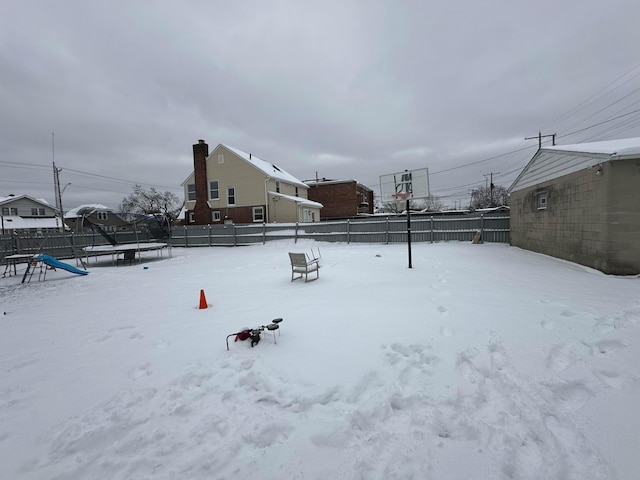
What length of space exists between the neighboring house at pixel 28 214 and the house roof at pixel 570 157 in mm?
54702

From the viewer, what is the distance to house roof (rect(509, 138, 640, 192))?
722 cm

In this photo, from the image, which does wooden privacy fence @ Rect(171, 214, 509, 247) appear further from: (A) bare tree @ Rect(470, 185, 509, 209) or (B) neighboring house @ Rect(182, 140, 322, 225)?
(A) bare tree @ Rect(470, 185, 509, 209)

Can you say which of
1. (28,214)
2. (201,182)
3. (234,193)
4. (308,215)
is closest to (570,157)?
(308,215)

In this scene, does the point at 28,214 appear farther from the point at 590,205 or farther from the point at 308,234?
the point at 590,205

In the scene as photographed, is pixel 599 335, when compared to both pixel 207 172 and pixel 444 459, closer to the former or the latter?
pixel 444 459

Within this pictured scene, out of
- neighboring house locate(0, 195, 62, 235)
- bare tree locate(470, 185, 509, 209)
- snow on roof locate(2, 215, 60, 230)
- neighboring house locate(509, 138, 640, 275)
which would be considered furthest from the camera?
bare tree locate(470, 185, 509, 209)

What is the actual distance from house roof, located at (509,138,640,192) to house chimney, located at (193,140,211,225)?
24055 millimetres

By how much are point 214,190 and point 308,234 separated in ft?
41.1

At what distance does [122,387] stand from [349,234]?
15.4 m

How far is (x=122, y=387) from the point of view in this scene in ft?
10.4

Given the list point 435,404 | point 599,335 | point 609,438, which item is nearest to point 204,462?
point 435,404

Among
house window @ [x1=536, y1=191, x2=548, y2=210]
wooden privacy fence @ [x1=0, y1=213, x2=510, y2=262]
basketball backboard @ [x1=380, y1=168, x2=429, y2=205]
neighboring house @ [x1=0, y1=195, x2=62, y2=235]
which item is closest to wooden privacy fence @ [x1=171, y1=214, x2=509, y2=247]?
wooden privacy fence @ [x1=0, y1=213, x2=510, y2=262]

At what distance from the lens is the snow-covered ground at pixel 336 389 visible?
6.93 feet

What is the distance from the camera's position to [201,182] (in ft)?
86.6
